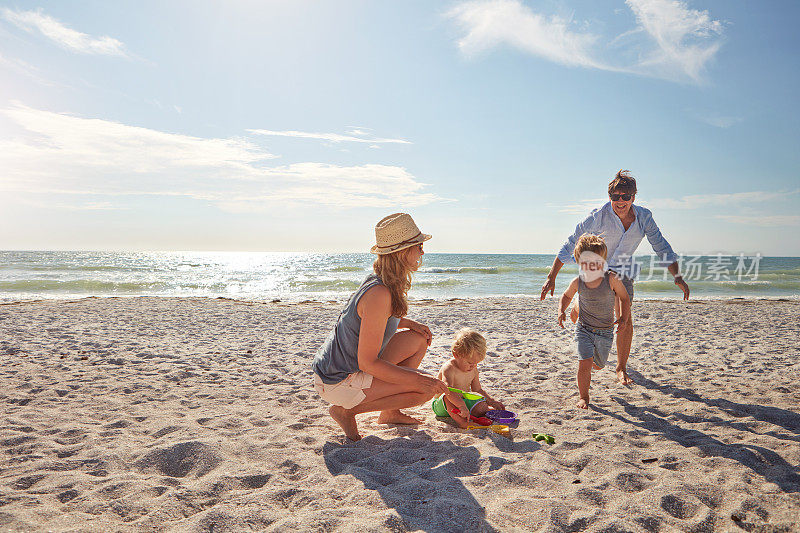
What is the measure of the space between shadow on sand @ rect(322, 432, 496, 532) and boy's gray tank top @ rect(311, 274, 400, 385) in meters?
0.48

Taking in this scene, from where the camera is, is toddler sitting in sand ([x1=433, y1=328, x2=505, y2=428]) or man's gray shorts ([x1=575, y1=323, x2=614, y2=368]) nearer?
toddler sitting in sand ([x1=433, y1=328, x2=505, y2=428])

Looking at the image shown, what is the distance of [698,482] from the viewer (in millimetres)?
2496

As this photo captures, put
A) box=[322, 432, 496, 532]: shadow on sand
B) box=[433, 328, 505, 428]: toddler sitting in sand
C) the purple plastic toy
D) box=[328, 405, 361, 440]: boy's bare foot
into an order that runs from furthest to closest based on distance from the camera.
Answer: box=[433, 328, 505, 428]: toddler sitting in sand < the purple plastic toy < box=[328, 405, 361, 440]: boy's bare foot < box=[322, 432, 496, 532]: shadow on sand

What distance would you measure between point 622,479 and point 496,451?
0.73 metres

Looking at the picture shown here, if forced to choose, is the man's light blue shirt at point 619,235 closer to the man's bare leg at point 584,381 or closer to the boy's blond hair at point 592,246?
the boy's blond hair at point 592,246

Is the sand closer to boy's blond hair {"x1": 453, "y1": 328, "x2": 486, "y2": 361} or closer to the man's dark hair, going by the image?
boy's blond hair {"x1": 453, "y1": 328, "x2": 486, "y2": 361}

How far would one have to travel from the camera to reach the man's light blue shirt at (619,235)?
4.50m

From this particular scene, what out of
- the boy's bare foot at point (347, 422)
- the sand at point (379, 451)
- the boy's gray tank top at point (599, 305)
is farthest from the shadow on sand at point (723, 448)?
Answer: the boy's bare foot at point (347, 422)

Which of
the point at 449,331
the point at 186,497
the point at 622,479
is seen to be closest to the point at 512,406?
the point at 622,479

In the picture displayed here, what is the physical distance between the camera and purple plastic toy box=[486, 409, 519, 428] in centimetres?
339

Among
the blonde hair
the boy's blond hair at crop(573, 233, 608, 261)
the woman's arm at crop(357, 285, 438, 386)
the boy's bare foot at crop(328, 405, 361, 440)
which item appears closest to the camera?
the woman's arm at crop(357, 285, 438, 386)

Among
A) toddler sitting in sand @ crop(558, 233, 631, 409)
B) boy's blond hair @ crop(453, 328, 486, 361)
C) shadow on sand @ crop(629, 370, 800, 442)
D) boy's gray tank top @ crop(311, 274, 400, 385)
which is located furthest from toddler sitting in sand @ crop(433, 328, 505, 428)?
shadow on sand @ crop(629, 370, 800, 442)

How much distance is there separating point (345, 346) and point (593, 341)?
2151 millimetres

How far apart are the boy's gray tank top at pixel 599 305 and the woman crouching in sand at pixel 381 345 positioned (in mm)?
1405
